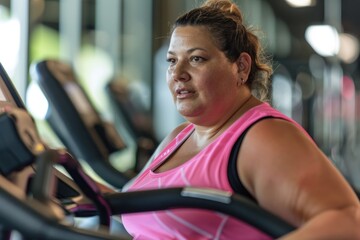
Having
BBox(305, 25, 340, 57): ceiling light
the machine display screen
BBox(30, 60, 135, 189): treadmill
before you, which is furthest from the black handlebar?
BBox(305, 25, 340, 57): ceiling light

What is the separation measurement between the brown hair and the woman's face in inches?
0.8

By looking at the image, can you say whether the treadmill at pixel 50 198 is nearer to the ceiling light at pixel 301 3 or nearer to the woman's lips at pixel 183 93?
the woman's lips at pixel 183 93

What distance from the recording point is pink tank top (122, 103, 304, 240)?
1.66 metres

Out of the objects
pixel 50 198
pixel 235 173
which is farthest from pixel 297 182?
pixel 50 198

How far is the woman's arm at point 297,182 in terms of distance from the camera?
1498 mm

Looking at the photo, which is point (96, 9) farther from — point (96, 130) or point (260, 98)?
point (260, 98)

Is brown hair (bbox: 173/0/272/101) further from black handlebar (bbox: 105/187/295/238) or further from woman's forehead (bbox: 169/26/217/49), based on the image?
black handlebar (bbox: 105/187/295/238)

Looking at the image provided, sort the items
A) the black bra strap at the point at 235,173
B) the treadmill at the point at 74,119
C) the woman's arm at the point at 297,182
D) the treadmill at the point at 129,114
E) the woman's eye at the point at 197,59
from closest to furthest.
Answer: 1. the woman's arm at the point at 297,182
2. the black bra strap at the point at 235,173
3. the woman's eye at the point at 197,59
4. the treadmill at the point at 74,119
5. the treadmill at the point at 129,114

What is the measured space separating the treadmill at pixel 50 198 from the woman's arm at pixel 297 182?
4.6 inches

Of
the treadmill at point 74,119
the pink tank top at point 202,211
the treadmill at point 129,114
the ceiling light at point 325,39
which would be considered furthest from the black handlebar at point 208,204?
the ceiling light at point 325,39

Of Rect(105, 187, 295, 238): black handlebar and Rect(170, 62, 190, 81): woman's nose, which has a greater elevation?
Rect(170, 62, 190, 81): woman's nose

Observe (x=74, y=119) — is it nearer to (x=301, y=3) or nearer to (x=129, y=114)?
(x=129, y=114)

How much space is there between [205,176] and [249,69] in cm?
36

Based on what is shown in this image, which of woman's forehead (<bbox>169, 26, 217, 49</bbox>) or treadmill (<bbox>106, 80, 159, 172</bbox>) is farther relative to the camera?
treadmill (<bbox>106, 80, 159, 172</bbox>)
